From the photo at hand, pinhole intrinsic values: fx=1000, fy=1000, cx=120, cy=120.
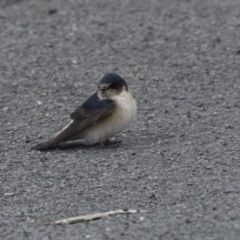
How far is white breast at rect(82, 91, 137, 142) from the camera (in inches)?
373

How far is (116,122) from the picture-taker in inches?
373

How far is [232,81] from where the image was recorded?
11695 mm

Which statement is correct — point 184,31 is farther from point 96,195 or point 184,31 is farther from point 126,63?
point 96,195

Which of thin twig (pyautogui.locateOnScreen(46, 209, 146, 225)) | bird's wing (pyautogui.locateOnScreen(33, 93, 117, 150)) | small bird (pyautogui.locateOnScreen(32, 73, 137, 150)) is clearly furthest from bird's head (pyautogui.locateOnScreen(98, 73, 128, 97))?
thin twig (pyautogui.locateOnScreen(46, 209, 146, 225))

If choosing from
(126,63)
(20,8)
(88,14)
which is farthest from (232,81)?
(20,8)

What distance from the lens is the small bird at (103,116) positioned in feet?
31.1

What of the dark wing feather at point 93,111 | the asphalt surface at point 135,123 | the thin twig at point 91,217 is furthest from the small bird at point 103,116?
the thin twig at point 91,217

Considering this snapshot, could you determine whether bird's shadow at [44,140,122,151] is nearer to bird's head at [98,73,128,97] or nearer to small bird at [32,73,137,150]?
small bird at [32,73,137,150]

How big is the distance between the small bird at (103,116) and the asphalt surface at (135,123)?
16 cm

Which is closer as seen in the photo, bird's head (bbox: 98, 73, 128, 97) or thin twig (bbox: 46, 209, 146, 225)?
thin twig (bbox: 46, 209, 146, 225)

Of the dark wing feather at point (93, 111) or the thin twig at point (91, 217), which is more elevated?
the dark wing feather at point (93, 111)

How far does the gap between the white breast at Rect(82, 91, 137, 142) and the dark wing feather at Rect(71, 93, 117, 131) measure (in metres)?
0.05

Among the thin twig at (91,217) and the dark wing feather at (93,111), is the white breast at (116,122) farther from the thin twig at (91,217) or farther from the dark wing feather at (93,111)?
the thin twig at (91,217)

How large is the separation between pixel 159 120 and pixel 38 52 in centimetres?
309
